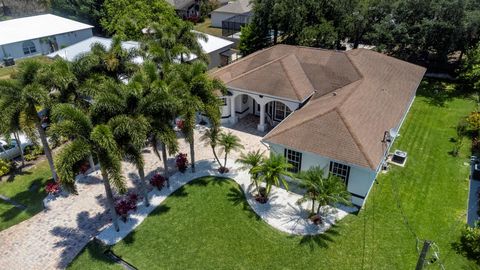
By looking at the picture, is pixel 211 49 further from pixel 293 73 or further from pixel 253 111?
pixel 293 73

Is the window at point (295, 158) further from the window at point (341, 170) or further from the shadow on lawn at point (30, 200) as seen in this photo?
the shadow on lawn at point (30, 200)

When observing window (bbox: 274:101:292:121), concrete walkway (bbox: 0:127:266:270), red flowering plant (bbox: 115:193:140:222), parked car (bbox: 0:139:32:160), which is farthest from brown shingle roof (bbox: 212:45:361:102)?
parked car (bbox: 0:139:32:160)

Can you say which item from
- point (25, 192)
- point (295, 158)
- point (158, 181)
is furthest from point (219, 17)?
point (25, 192)

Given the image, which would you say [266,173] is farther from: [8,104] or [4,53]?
[4,53]

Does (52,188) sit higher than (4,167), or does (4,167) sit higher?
(52,188)

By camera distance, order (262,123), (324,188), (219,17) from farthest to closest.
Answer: (219,17) < (262,123) < (324,188)

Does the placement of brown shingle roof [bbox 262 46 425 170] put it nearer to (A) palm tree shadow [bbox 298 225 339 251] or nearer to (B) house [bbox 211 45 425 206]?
(B) house [bbox 211 45 425 206]
